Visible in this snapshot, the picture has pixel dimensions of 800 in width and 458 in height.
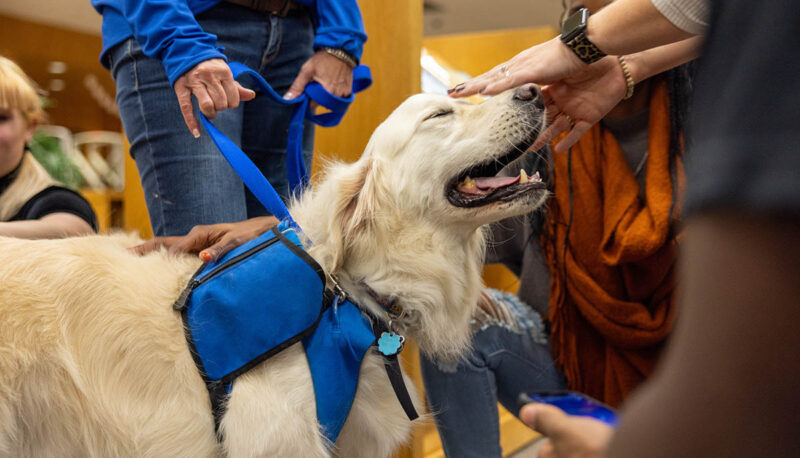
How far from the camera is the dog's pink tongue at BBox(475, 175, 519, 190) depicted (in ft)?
4.14

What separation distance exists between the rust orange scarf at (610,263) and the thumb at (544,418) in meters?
1.05

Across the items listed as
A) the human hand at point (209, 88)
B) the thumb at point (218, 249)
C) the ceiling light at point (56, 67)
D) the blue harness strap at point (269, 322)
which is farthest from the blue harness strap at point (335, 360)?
the ceiling light at point (56, 67)

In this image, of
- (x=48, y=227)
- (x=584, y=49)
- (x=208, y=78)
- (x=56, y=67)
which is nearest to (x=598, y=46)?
(x=584, y=49)

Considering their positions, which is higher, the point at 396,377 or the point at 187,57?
the point at 187,57

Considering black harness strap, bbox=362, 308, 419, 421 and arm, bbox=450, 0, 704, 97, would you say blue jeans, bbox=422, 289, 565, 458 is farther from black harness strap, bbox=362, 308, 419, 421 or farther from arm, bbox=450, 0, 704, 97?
arm, bbox=450, 0, 704, 97

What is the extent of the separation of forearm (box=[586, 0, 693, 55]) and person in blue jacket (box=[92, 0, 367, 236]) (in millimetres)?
591

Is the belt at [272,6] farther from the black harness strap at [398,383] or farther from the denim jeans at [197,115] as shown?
the black harness strap at [398,383]

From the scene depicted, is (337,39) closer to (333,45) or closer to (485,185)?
(333,45)

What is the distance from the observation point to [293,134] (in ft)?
4.57

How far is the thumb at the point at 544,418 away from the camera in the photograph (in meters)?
0.49

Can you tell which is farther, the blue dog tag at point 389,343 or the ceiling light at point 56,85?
the ceiling light at point 56,85

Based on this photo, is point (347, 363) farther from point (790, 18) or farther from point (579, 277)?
point (790, 18)

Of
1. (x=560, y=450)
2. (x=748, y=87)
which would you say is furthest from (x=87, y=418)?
(x=748, y=87)

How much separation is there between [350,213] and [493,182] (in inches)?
12.5
